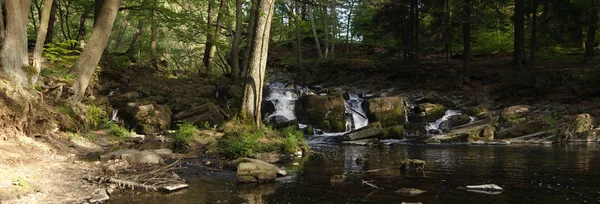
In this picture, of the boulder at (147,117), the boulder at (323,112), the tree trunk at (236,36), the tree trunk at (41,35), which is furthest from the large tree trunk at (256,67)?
the tree trunk at (236,36)

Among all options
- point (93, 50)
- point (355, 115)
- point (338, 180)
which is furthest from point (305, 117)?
point (338, 180)

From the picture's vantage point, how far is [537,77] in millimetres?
21922

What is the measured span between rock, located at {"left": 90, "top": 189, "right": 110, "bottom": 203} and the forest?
0.03 meters

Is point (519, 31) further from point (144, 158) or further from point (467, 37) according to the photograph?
point (144, 158)

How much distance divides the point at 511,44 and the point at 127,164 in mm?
30096

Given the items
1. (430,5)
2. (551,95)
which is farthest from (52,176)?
(430,5)

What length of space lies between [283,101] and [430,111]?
7.37 metres

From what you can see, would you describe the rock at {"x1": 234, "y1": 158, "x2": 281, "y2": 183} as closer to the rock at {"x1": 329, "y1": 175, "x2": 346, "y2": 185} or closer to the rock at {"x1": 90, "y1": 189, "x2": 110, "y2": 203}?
the rock at {"x1": 329, "y1": 175, "x2": 346, "y2": 185}

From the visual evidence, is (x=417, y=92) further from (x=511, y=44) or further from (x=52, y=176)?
(x=52, y=176)

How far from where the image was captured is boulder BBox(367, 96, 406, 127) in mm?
20375

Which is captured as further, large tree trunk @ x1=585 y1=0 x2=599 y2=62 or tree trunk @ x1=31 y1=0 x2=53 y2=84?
large tree trunk @ x1=585 y1=0 x2=599 y2=62

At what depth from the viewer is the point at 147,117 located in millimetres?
15750

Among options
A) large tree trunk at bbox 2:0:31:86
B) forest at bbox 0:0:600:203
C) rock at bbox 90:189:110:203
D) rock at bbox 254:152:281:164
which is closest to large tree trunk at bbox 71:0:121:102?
forest at bbox 0:0:600:203

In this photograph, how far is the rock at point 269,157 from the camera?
A: 10.0 meters
